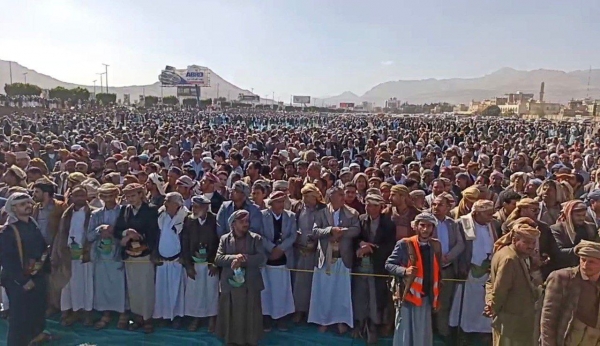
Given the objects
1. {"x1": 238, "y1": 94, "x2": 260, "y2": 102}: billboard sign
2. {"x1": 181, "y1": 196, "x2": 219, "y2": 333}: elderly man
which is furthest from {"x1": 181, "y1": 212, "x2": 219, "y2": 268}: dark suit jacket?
{"x1": 238, "y1": 94, "x2": 260, "y2": 102}: billboard sign

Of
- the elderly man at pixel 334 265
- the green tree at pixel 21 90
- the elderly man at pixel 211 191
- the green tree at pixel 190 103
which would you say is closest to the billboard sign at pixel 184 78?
the green tree at pixel 190 103

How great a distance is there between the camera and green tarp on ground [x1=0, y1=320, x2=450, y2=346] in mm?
4875

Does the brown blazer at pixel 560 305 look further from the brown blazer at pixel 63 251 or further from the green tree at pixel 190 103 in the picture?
the green tree at pixel 190 103

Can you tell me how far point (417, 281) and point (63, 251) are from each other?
3.47 meters

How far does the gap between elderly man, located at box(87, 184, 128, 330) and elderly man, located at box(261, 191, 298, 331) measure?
147cm

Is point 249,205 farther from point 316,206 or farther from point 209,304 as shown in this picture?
point 209,304

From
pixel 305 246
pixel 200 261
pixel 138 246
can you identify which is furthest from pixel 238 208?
pixel 138 246

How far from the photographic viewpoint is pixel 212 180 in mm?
6203

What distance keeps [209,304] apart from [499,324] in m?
2.79

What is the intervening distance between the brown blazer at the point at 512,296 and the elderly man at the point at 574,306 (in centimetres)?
33

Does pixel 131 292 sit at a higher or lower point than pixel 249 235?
lower

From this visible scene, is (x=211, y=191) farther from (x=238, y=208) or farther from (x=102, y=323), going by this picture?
(x=102, y=323)

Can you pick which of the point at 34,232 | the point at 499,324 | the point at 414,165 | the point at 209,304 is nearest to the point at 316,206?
the point at 209,304

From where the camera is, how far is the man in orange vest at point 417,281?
12.8 ft
